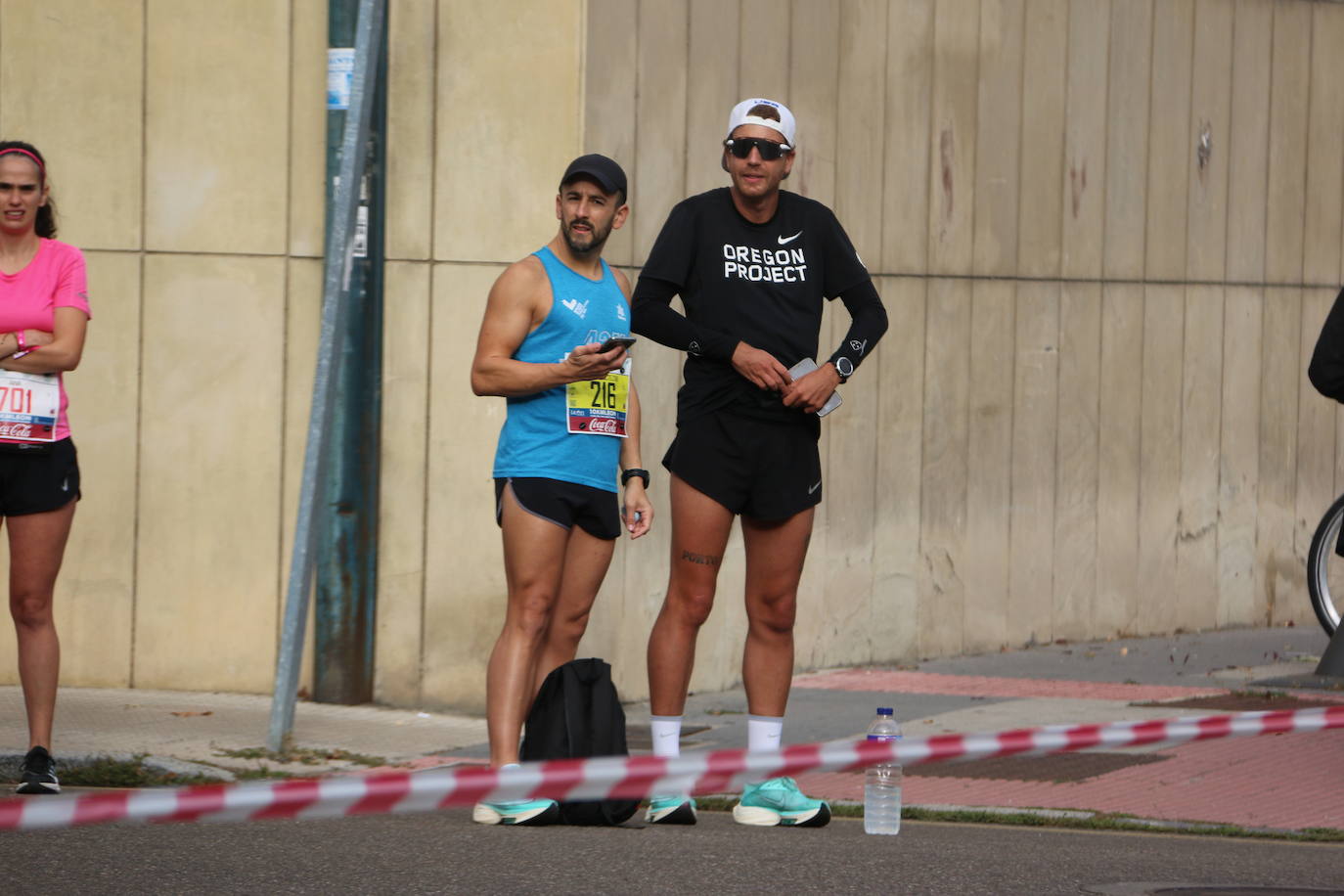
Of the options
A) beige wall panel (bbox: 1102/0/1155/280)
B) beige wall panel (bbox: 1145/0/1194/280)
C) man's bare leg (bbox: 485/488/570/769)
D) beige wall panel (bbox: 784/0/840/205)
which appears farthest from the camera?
beige wall panel (bbox: 1145/0/1194/280)

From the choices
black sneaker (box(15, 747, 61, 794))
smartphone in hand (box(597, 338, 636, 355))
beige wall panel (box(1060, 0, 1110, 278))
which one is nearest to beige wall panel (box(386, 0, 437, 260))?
smartphone in hand (box(597, 338, 636, 355))

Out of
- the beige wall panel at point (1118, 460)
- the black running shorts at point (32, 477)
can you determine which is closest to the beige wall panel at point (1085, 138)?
the beige wall panel at point (1118, 460)

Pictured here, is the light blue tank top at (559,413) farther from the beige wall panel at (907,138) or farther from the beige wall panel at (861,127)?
the beige wall panel at (907,138)

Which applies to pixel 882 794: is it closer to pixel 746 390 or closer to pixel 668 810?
pixel 668 810

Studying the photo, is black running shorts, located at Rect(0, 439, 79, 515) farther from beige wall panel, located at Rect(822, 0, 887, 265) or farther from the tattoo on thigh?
beige wall panel, located at Rect(822, 0, 887, 265)

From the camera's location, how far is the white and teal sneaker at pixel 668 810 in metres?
6.56

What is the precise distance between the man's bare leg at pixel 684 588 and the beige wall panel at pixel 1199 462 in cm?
650

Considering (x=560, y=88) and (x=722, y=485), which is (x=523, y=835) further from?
(x=560, y=88)

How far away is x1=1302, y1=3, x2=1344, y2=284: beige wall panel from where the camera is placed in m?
13.4

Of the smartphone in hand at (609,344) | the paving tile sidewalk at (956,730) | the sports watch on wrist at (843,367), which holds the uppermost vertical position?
the smartphone in hand at (609,344)

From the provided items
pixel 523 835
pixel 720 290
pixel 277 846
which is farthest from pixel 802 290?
pixel 277 846

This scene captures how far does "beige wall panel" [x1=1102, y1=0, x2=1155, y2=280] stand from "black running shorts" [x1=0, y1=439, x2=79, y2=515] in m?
6.84

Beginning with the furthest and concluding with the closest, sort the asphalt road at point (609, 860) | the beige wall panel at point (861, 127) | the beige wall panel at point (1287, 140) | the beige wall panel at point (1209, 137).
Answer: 1. the beige wall panel at point (1287, 140)
2. the beige wall panel at point (1209, 137)
3. the beige wall panel at point (861, 127)
4. the asphalt road at point (609, 860)

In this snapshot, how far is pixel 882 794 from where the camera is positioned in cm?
688
